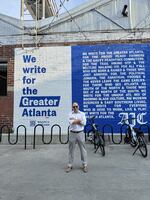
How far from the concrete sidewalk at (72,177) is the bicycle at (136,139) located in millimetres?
219

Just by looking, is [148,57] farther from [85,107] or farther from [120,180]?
[120,180]

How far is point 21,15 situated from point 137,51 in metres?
5.39

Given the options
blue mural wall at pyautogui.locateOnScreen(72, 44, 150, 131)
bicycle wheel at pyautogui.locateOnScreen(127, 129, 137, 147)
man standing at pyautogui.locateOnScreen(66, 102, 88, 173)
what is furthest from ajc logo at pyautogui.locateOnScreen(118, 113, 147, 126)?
man standing at pyautogui.locateOnScreen(66, 102, 88, 173)

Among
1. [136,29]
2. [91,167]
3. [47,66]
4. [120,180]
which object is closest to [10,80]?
[47,66]

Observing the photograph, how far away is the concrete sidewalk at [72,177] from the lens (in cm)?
582

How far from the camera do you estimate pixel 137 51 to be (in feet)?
43.2

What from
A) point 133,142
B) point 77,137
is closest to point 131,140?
point 133,142

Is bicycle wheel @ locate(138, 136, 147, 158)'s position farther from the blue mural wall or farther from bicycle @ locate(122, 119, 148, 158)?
the blue mural wall

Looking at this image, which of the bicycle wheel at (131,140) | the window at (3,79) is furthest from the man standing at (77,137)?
the window at (3,79)

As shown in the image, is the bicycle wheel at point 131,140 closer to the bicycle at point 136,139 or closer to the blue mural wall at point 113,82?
the bicycle at point 136,139

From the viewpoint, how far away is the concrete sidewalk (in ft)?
19.1

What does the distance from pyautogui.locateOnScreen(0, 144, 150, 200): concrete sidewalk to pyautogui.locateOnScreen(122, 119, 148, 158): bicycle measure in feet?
0.72

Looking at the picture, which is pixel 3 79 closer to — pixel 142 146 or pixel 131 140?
pixel 131 140

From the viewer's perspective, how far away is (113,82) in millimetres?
13094
